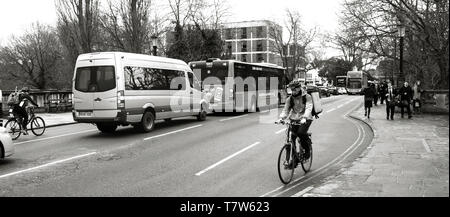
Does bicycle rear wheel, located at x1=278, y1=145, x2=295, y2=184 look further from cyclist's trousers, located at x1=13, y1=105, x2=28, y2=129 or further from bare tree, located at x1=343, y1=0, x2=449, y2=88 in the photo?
bare tree, located at x1=343, y1=0, x2=449, y2=88

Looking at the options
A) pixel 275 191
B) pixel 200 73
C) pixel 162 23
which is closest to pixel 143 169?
pixel 275 191

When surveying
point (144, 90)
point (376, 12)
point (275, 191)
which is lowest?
point (275, 191)

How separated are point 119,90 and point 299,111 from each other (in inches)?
277

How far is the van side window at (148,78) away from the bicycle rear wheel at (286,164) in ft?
24.3

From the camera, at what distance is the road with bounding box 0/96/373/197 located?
22.6ft

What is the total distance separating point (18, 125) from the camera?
13789 mm

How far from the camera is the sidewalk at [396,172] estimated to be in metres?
6.35

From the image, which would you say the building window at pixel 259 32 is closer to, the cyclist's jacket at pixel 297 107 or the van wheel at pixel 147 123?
the van wheel at pixel 147 123

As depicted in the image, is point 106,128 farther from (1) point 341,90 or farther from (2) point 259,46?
(2) point 259,46

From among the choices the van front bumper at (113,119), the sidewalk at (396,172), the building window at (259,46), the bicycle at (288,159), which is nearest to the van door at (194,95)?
the van front bumper at (113,119)

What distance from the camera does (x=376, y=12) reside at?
23328mm
